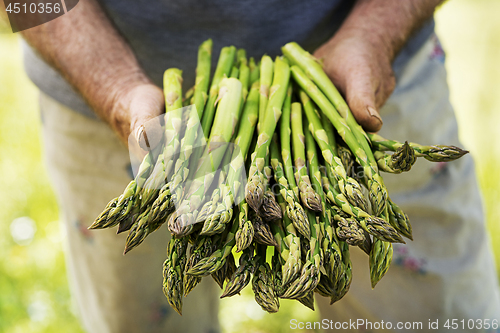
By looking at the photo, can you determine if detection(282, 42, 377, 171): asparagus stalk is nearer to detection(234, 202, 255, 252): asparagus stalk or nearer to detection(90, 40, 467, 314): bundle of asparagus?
detection(90, 40, 467, 314): bundle of asparagus


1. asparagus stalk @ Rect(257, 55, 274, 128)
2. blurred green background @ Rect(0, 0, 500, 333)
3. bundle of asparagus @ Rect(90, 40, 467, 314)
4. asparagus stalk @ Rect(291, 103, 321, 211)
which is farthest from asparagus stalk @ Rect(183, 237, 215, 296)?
blurred green background @ Rect(0, 0, 500, 333)

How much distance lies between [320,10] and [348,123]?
1.92 feet

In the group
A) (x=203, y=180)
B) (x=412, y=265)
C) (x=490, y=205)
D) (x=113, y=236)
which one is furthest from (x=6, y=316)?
(x=490, y=205)

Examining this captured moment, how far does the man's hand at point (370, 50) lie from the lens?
3.14 ft

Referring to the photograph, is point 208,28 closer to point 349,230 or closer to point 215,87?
point 215,87

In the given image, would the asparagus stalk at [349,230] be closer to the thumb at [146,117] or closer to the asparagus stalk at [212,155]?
the asparagus stalk at [212,155]

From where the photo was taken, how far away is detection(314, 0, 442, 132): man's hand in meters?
0.96

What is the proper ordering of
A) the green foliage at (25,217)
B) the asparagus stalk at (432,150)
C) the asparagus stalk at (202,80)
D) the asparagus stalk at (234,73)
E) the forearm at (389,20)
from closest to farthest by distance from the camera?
the asparagus stalk at (432,150) → the asparagus stalk at (202,80) → the asparagus stalk at (234,73) → the forearm at (389,20) → the green foliage at (25,217)

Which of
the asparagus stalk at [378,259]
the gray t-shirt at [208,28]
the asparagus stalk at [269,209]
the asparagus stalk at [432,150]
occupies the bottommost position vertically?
the asparagus stalk at [378,259]

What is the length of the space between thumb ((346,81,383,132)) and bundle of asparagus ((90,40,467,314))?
22 millimetres

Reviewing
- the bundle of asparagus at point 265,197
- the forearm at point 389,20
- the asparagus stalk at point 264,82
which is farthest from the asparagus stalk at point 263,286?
the forearm at point 389,20

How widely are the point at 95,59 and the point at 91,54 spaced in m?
0.02

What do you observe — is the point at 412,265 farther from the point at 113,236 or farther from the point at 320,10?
the point at 113,236

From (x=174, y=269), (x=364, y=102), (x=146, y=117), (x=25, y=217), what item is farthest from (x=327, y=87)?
(x=25, y=217)
